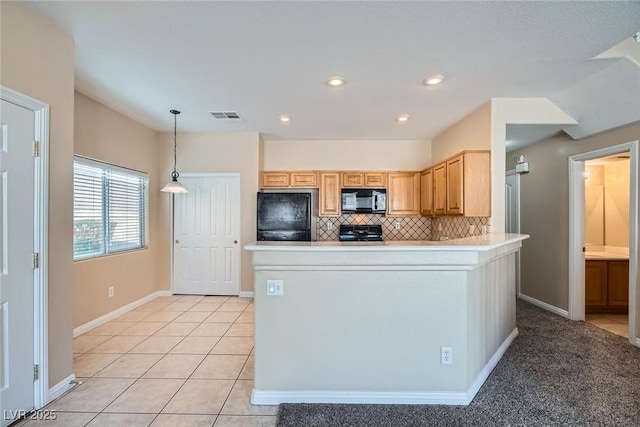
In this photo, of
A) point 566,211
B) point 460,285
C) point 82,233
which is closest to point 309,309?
point 460,285

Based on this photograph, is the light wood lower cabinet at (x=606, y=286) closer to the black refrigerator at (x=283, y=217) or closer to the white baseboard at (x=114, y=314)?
the black refrigerator at (x=283, y=217)

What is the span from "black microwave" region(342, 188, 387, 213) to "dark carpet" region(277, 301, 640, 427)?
274 cm

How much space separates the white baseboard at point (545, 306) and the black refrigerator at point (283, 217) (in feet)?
11.6

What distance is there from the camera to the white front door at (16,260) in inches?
74.6

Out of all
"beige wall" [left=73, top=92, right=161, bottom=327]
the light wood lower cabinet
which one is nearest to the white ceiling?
"beige wall" [left=73, top=92, right=161, bottom=327]

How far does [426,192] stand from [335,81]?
2.64 metres

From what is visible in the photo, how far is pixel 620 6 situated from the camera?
1.95m

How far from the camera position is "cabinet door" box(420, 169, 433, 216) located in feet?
15.5

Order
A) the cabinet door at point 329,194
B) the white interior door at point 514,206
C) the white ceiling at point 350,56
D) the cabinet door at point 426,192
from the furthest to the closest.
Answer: the cabinet door at point 329,194 → the white interior door at point 514,206 → the cabinet door at point 426,192 → the white ceiling at point 350,56

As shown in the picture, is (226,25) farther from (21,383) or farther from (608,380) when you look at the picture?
(608,380)

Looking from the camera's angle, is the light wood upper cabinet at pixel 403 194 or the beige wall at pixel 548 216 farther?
the light wood upper cabinet at pixel 403 194

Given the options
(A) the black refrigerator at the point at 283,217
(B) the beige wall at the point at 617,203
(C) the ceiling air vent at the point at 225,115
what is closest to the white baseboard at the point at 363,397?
(A) the black refrigerator at the point at 283,217

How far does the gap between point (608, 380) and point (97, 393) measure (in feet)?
13.2

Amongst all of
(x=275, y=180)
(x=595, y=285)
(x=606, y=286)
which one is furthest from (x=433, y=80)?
(x=606, y=286)
